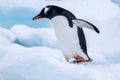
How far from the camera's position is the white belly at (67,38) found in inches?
62.4

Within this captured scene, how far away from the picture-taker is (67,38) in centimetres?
159

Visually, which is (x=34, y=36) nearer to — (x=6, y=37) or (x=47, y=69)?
(x=6, y=37)

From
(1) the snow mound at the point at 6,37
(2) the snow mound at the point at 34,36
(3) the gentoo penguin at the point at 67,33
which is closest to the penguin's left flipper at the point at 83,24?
(3) the gentoo penguin at the point at 67,33

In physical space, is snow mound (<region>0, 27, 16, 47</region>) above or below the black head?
below

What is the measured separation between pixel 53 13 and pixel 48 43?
0.42 ft

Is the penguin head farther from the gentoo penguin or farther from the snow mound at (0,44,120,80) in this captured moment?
the snow mound at (0,44,120,80)

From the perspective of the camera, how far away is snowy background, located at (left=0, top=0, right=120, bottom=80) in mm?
1445

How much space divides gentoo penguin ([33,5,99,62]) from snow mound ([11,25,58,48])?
1.9 inches

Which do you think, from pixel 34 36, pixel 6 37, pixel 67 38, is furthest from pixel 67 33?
pixel 6 37

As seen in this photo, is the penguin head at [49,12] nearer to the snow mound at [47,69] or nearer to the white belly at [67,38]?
the white belly at [67,38]

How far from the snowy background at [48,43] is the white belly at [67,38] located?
0.04 meters

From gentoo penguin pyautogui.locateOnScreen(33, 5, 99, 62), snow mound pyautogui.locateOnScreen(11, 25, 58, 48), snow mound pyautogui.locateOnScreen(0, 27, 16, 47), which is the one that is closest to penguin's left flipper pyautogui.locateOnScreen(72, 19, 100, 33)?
gentoo penguin pyautogui.locateOnScreen(33, 5, 99, 62)

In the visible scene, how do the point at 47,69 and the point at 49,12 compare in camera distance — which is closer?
the point at 47,69

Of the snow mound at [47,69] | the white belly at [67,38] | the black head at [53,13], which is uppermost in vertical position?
the black head at [53,13]
